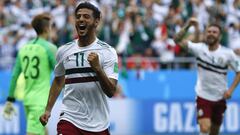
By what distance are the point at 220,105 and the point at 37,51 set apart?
3.62 metres

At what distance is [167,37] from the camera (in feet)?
78.1

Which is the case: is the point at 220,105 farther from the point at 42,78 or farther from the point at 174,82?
the point at 174,82

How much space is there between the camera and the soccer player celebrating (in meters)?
12.5

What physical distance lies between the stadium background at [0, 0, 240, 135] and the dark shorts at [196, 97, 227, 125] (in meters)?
5.59

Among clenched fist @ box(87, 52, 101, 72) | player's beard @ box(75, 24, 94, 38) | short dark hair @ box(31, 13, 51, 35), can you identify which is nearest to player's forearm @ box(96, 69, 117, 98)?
clenched fist @ box(87, 52, 101, 72)

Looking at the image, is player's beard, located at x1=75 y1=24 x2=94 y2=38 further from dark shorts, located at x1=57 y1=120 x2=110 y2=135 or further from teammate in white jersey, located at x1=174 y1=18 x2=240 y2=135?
teammate in white jersey, located at x1=174 y1=18 x2=240 y2=135

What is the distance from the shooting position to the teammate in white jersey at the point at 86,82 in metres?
9.02

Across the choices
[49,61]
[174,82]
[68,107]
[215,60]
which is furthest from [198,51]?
[174,82]

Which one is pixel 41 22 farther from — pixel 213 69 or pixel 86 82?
pixel 86 82

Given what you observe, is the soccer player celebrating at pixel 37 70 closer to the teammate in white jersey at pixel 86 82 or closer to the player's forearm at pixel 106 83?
the teammate in white jersey at pixel 86 82

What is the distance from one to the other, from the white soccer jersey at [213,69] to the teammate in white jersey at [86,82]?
531 centimetres

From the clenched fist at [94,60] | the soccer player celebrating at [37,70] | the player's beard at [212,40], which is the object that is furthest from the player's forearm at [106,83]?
the player's beard at [212,40]

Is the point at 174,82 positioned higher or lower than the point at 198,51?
lower

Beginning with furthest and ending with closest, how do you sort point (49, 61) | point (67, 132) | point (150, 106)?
1. point (150, 106)
2. point (49, 61)
3. point (67, 132)
